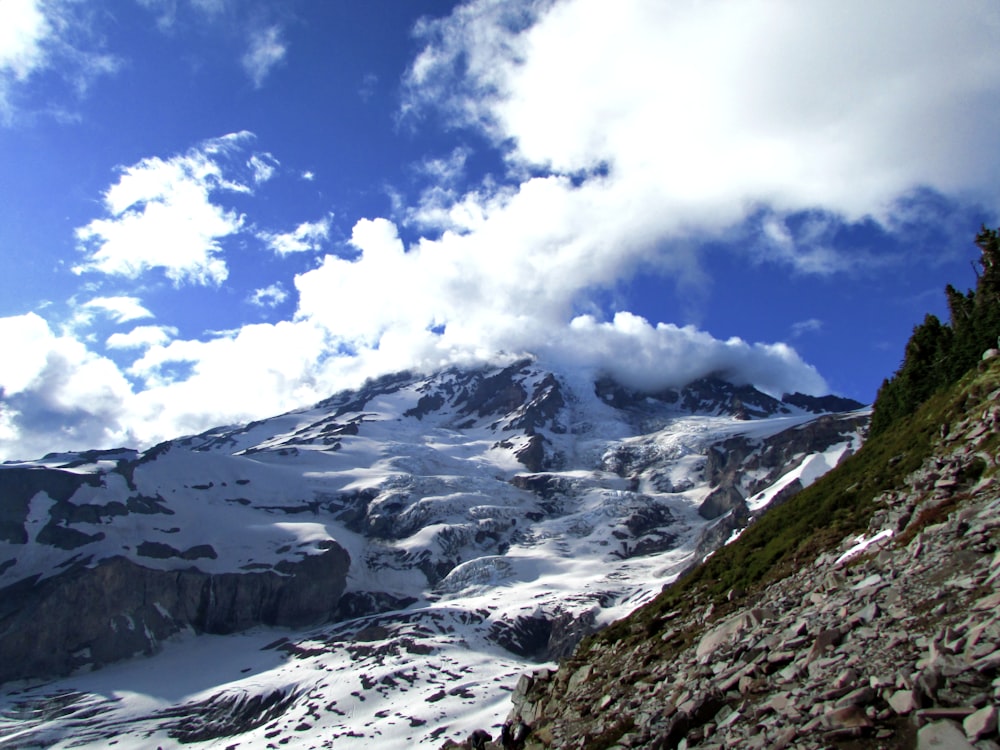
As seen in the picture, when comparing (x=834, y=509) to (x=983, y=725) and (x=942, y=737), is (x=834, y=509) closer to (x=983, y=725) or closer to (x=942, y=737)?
(x=942, y=737)

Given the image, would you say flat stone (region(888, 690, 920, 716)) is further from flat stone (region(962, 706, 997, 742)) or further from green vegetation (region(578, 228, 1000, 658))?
green vegetation (region(578, 228, 1000, 658))

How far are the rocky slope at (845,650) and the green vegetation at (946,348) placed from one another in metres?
22.8

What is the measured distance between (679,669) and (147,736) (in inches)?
7938

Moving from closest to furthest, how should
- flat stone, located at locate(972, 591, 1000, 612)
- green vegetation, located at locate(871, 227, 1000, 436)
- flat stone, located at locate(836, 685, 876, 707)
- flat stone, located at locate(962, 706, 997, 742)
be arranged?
flat stone, located at locate(962, 706, 997, 742), flat stone, located at locate(836, 685, 876, 707), flat stone, located at locate(972, 591, 1000, 612), green vegetation, located at locate(871, 227, 1000, 436)

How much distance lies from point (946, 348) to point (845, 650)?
56192mm

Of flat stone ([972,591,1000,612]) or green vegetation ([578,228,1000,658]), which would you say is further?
green vegetation ([578,228,1000,658])

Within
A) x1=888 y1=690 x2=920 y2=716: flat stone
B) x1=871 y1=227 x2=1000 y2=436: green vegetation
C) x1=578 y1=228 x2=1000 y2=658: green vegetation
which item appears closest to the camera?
x1=888 y1=690 x2=920 y2=716: flat stone

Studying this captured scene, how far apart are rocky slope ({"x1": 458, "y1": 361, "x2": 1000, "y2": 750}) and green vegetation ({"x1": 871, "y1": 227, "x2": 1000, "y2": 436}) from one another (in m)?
22.8

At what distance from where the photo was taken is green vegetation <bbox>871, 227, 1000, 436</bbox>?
5631 centimetres

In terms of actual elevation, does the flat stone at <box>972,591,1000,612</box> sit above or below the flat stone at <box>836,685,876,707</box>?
above

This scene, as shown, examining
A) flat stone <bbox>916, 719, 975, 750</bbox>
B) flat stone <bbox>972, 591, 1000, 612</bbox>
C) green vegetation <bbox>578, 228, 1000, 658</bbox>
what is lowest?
flat stone <bbox>916, 719, 975, 750</bbox>

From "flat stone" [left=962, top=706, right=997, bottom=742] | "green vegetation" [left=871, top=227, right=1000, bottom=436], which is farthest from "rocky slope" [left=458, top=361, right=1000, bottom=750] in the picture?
"green vegetation" [left=871, top=227, right=1000, bottom=436]

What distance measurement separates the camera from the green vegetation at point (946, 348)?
56.3 meters

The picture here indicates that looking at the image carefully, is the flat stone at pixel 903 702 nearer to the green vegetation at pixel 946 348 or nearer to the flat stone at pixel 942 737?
the flat stone at pixel 942 737
